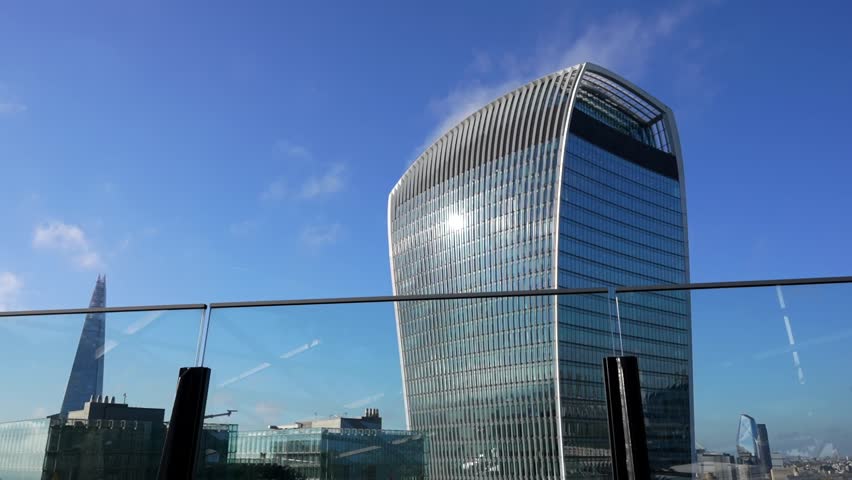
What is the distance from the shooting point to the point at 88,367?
3.92 metres

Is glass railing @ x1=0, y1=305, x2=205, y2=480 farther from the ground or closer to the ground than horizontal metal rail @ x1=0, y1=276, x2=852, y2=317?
closer to the ground

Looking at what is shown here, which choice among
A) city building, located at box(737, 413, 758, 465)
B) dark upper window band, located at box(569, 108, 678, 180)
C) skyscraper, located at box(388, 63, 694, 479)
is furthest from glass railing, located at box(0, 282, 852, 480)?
dark upper window band, located at box(569, 108, 678, 180)

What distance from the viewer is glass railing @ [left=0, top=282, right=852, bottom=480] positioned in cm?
334

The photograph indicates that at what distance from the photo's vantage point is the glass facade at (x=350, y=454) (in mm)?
3496

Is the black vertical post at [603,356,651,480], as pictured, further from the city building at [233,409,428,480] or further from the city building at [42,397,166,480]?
the city building at [42,397,166,480]

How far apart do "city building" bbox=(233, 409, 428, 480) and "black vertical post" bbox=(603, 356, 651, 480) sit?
1.00 metres

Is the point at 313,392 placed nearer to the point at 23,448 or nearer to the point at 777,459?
the point at 23,448

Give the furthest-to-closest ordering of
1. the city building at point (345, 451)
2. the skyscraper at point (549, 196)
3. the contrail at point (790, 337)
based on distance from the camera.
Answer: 1. the skyscraper at point (549, 196)
2. the city building at point (345, 451)
3. the contrail at point (790, 337)

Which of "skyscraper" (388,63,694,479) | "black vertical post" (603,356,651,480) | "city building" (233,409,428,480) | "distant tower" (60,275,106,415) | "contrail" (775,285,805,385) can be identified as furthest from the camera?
"skyscraper" (388,63,694,479)

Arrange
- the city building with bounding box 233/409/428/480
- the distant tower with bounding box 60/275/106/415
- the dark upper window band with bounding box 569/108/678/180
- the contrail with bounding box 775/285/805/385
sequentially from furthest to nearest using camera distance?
the dark upper window band with bounding box 569/108/678/180
the distant tower with bounding box 60/275/106/415
the city building with bounding box 233/409/428/480
the contrail with bounding box 775/285/805/385

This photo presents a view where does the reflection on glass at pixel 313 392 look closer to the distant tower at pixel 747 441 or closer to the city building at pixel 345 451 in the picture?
the city building at pixel 345 451

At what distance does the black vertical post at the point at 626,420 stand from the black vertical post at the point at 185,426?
2.22m

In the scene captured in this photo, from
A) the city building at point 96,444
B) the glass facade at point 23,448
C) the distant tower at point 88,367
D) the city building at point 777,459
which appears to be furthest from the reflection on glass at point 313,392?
the city building at point 777,459

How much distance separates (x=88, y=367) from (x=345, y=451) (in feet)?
5.53
